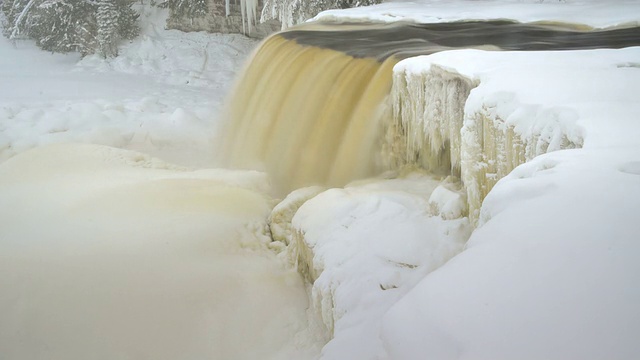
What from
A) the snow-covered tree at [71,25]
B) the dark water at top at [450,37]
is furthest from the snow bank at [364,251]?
the snow-covered tree at [71,25]

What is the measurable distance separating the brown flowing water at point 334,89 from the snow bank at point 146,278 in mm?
746

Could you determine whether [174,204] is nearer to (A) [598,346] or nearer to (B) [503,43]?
(B) [503,43]

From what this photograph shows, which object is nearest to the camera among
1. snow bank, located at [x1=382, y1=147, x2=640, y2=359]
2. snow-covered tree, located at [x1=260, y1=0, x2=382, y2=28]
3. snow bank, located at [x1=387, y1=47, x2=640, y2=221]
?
snow bank, located at [x1=382, y1=147, x2=640, y2=359]

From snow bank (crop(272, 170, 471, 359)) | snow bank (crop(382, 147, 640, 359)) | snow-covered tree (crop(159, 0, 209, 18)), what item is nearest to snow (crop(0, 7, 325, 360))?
snow bank (crop(272, 170, 471, 359))

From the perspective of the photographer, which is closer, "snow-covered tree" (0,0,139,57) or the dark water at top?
the dark water at top

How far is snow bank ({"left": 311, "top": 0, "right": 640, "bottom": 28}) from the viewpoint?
4980 mm

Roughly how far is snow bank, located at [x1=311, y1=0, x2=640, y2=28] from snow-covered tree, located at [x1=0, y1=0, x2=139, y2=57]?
16.1ft

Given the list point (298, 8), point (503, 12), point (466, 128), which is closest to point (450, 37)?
point (503, 12)

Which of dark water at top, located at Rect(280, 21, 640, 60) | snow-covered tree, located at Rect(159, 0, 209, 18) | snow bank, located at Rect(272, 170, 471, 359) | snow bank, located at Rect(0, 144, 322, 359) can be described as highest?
snow-covered tree, located at Rect(159, 0, 209, 18)

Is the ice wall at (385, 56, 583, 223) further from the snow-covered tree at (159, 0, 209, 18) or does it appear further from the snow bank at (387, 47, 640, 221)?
the snow-covered tree at (159, 0, 209, 18)

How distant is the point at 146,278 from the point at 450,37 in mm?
3661

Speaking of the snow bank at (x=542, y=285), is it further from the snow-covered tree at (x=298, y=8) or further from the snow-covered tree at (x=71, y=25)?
the snow-covered tree at (x=71, y=25)

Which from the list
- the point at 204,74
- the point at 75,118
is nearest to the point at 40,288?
the point at 75,118

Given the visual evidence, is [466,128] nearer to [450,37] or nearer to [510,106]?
[510,106]
